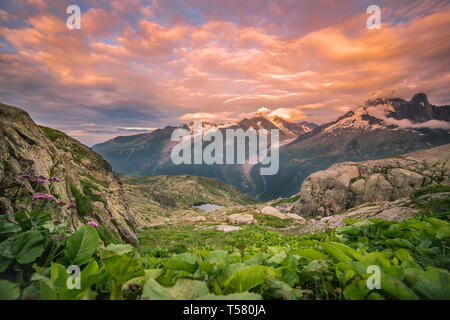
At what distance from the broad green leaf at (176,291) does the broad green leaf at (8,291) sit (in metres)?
0.78

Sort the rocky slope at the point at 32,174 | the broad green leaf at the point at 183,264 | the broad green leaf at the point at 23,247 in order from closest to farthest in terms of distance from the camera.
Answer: the broad green leaf at the point at 23,247, the broad green leaf at the point at 183,264, the rocky slope at the point at 32,174

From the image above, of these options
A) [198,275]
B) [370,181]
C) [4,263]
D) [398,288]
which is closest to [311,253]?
[398,288]

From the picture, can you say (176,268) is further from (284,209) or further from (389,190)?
(284,209)

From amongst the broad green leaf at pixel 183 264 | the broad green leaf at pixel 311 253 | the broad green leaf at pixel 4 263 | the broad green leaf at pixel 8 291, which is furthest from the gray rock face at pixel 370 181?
the broad green leaf at pixel 8 291

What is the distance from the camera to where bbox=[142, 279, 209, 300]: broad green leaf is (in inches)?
51.6

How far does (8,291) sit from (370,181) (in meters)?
52.1

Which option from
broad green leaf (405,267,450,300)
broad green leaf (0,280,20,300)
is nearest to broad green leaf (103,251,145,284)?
broad green leaf (0,280,20,300)

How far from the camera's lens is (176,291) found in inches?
54.3

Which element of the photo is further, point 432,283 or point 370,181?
point 370,181

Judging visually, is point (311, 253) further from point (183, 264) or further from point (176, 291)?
point (176, 291)

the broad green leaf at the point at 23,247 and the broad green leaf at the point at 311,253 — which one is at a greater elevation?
the broad green leaf at the point at 23,247

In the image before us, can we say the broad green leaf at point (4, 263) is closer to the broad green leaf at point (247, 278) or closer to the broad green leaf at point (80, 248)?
the broad green leaf at point (80, 248)

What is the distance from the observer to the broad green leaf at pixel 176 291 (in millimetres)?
1312
